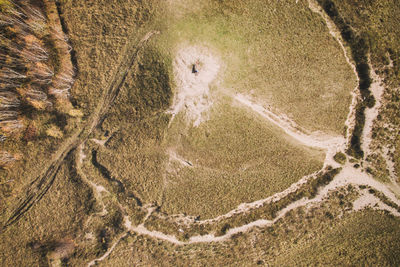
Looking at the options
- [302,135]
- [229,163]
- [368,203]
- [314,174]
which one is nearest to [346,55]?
[302,135]

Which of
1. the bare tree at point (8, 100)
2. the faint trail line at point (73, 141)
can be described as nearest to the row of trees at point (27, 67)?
the bare tree at point (8, 100)

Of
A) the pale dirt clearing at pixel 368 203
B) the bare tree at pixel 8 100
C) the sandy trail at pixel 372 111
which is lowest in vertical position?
the bare tree at pixel 8 100

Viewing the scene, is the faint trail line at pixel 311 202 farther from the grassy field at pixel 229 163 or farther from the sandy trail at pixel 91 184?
the sandy trail at pixel 91 184

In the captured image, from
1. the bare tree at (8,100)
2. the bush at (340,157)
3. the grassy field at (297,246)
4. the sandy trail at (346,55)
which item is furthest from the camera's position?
the grassy field at (297,246)

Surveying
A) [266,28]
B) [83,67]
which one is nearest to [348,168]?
[266,28]

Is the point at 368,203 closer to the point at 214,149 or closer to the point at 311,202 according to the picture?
the point at 311,202

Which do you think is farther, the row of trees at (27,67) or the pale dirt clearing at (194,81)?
the pale dirt clearing at (194,81)

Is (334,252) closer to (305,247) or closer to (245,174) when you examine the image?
(305,247)
